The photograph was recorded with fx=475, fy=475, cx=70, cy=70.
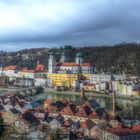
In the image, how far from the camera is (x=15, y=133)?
11477mm

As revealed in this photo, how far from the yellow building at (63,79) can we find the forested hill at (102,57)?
5125 mm

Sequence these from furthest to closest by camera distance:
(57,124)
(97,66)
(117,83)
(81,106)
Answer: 1. (97,66)
2. (117,83)
3. (81,106)
4. (57,124)

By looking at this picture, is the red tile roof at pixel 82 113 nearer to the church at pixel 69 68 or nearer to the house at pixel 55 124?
the house at pixel 55 124

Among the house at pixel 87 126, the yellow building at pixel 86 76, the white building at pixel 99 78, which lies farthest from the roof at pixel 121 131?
the yellow building at pixel 86 76

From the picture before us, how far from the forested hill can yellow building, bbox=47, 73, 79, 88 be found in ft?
16.8

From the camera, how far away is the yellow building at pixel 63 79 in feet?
96.1

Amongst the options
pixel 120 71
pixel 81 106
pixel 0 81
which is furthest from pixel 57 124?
pixel 120 71

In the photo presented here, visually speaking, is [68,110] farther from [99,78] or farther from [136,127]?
[99,78]

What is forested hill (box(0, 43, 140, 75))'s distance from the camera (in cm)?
3469

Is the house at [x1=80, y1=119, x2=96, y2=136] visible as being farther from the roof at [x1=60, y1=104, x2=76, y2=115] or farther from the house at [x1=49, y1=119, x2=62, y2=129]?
the roof at [x1=60, y1=104, x2=76, y2=115]

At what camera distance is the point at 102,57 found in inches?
1505

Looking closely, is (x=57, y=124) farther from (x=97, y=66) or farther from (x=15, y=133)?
(x=97, y=66)

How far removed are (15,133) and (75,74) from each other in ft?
60.3

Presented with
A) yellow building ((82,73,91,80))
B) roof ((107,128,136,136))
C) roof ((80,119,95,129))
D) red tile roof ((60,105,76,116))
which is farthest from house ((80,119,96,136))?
yellow building ((82,73,91,80))
